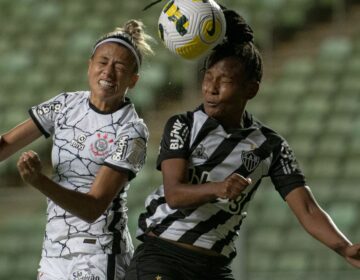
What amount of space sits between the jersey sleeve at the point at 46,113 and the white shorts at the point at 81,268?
1.73ft

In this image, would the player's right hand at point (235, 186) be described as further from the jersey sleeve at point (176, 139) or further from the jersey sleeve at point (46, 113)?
the jersey sleeve at point (46, 113)

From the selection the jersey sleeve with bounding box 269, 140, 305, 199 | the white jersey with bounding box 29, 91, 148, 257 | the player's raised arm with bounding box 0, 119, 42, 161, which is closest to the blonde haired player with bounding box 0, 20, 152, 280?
the white jersey with bounding box 29, 91, 148, 257

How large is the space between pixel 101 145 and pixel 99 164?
0.24 ft

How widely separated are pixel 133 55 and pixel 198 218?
735mm

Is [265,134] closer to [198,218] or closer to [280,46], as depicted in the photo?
[198,218]

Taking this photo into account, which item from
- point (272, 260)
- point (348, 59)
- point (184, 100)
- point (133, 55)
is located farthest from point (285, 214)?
point (133, 55)

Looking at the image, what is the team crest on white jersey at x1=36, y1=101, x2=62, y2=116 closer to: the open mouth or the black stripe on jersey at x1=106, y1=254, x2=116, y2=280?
the open mouth

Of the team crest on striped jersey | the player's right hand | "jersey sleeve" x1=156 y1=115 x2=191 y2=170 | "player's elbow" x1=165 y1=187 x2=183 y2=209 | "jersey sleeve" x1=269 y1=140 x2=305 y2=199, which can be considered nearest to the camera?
the player's right hand

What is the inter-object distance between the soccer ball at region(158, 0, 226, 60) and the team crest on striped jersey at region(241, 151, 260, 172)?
1.29 feet

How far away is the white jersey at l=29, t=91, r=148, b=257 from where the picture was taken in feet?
12.0

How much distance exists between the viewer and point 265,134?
3637mm

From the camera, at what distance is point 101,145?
370 centimetres

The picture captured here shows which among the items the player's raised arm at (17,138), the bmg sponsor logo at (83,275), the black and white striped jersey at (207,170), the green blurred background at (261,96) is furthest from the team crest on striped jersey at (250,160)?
the green blurred background at (261,96)

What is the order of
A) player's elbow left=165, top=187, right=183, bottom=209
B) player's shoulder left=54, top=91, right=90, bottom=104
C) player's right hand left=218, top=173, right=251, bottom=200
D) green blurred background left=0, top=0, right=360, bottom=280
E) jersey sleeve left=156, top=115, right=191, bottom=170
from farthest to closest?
green blurred background left=0, top=0, right=360, bottom=280
player's shoulder left=54, top=91, right=90, bottom=104
jersey sleeve left=156, top=115, right=191, bottom=170
player's elbow left=165, top=187, right=183, bottom=209
player's right hand left=218, top=173, right=251, bottom=200
